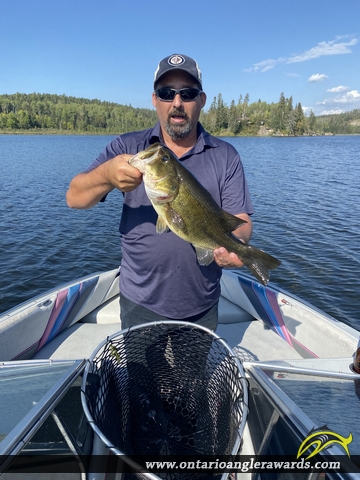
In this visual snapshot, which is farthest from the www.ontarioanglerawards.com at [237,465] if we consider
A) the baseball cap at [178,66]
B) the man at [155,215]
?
the baseball cap at [178,66]

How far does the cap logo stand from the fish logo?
2.96 meters

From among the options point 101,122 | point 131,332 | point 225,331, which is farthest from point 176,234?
point 101,122

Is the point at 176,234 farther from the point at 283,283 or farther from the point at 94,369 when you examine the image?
the point at 283,283

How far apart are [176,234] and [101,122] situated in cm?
14982

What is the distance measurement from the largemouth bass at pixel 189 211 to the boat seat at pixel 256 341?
2.32 metres

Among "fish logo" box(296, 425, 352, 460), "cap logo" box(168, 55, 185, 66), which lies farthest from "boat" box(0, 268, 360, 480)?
"cap logo" box(168, 55, 185, 66)

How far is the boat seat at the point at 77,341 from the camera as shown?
4.86 metres

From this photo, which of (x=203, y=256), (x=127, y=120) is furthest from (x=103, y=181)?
(x=127, y=120)

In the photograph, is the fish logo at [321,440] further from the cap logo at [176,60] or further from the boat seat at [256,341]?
the boat seat at [256,341]

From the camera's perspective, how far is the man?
9.39ft

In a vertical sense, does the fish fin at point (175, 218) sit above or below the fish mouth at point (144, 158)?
below

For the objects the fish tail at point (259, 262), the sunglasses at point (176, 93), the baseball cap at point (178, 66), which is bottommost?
the fish tail at point (259, 262)

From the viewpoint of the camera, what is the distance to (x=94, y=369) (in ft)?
7.20

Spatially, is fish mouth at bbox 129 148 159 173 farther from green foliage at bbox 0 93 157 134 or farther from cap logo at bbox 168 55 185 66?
green foliage at bbox 0 93 157 134
